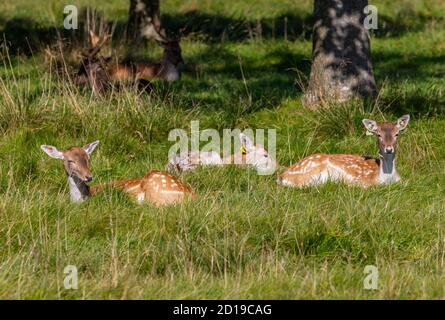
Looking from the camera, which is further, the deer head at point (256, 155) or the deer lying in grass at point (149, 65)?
the deer lying in grass at point (149, 65)

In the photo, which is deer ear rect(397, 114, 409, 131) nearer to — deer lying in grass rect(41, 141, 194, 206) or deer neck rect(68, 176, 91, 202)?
deer lying in grass rect(41, 141, 194, 206)

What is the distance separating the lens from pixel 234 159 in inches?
438

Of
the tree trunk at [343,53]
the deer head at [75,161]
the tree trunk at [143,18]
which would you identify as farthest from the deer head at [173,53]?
the deer head at [75,161]

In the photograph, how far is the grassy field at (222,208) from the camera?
716cm

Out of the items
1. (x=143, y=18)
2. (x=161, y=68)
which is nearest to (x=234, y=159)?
(x=161, y=68)

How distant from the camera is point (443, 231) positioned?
841 cm

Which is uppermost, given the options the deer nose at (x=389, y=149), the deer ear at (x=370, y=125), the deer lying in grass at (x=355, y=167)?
the deer ear at (x=370, y=125)

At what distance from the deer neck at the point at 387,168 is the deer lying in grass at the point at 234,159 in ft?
3.85

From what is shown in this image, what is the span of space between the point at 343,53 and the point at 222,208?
4719 millimetres

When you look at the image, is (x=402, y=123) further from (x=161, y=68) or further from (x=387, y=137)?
(x=161, y=68)

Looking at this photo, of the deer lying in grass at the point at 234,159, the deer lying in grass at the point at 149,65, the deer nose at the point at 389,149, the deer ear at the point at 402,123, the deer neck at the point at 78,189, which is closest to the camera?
the deer neck at the point at 78,189

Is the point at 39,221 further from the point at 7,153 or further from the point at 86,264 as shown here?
the point at 7,153

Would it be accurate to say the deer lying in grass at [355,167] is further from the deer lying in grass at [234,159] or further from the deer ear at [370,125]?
the deer lying in grass at [234,159]
